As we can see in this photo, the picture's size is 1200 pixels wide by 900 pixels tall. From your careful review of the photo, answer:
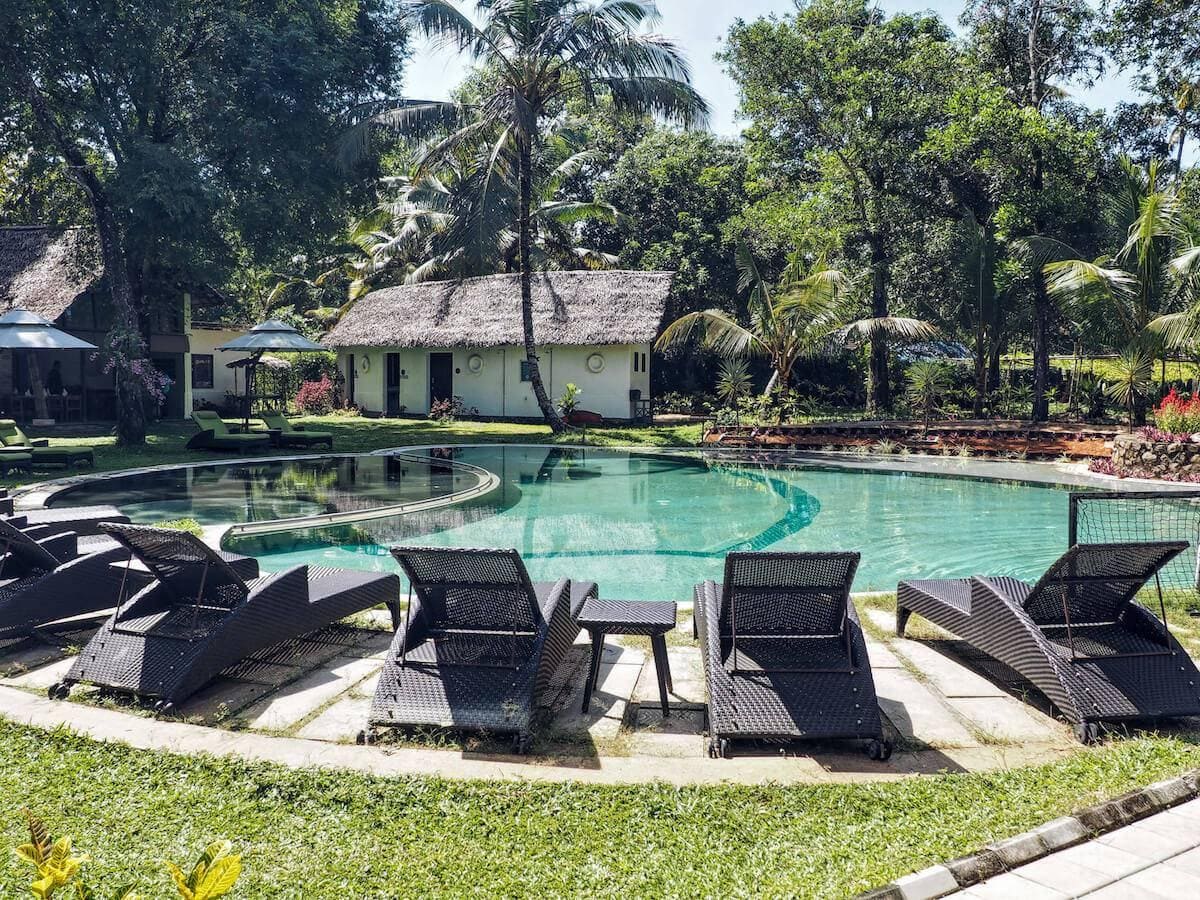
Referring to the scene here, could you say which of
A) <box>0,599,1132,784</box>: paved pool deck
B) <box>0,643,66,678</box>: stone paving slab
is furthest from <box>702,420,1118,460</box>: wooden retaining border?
<box>0,643,66,678</box>: stone paving slab

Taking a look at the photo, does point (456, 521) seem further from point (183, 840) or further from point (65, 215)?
point (65, 215)

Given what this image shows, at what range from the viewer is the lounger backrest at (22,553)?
17.0 ft

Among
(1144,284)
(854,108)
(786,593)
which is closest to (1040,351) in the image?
(1144,284)

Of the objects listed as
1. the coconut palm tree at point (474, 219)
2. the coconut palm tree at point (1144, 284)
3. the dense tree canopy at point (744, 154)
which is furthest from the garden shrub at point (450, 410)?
the coconut palm tree at point (1144, 284)

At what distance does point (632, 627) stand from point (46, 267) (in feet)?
74.4

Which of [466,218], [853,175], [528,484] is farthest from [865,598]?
[853,175]

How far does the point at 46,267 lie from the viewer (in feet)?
70.4

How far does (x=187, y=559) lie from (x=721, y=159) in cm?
2645

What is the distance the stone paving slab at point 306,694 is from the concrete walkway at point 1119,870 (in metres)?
2.89

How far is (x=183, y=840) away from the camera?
2.91 meters

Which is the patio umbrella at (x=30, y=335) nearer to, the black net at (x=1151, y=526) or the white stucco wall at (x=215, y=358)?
the white stucco wall at (x=215, y=358)

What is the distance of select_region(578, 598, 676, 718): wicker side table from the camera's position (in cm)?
420

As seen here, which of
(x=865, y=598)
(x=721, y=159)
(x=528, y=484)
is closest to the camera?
(x=865, y=598)

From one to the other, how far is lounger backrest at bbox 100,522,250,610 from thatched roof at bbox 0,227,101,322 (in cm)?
1739
